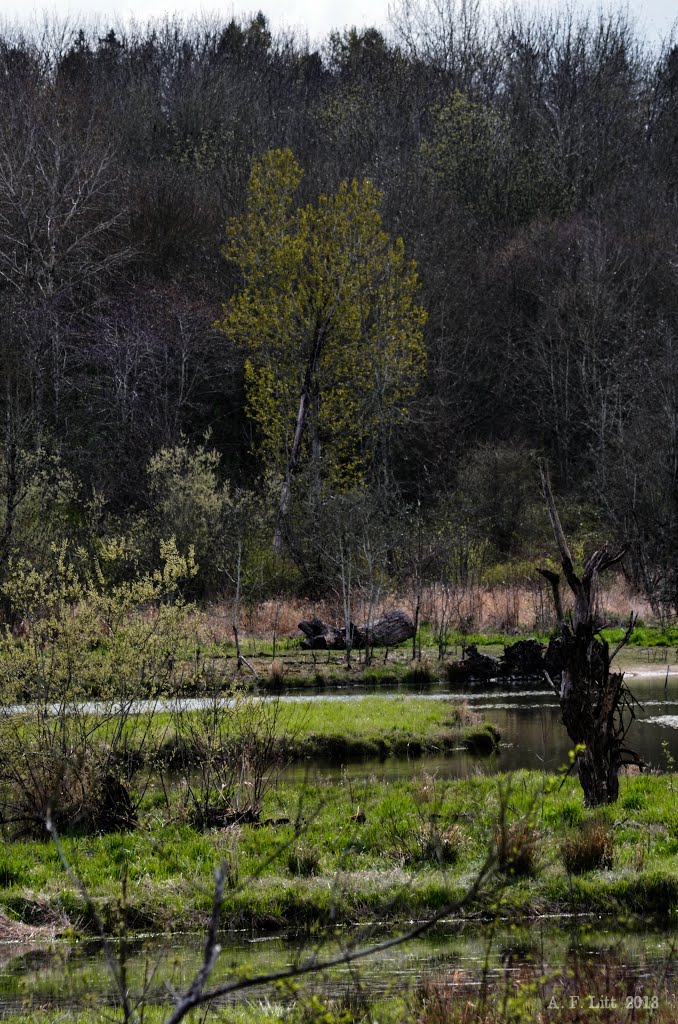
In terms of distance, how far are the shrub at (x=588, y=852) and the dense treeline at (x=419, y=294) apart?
17931 mm

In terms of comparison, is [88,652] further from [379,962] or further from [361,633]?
[361,633]

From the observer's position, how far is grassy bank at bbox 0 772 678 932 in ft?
35.1

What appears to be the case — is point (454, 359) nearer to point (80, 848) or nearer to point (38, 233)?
point (38, 233)

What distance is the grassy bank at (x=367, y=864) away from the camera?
10711 mm

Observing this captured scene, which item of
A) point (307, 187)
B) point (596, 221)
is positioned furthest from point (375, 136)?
point (596, 221)

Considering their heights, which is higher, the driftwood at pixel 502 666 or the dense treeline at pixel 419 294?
the dense treeline at pixel 419 294

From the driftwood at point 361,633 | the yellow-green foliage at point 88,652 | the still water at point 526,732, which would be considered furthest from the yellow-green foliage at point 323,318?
the yellow-green foliage at point 88,652

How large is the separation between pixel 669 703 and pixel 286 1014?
1632 centimetres

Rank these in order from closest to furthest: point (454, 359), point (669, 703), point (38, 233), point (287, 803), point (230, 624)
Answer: point (287, 803) < point (669, 703) < point (230, 624) < point (38, 233) < point (454, 359)

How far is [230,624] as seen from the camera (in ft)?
99.8

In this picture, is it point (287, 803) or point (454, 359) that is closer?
point (287, 803)

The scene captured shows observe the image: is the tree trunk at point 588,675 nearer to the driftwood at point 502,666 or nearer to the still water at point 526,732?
the still water at point 526,732

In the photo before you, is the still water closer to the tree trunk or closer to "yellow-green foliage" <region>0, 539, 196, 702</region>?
the tree trunk

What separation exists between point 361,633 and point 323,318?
13385mm
